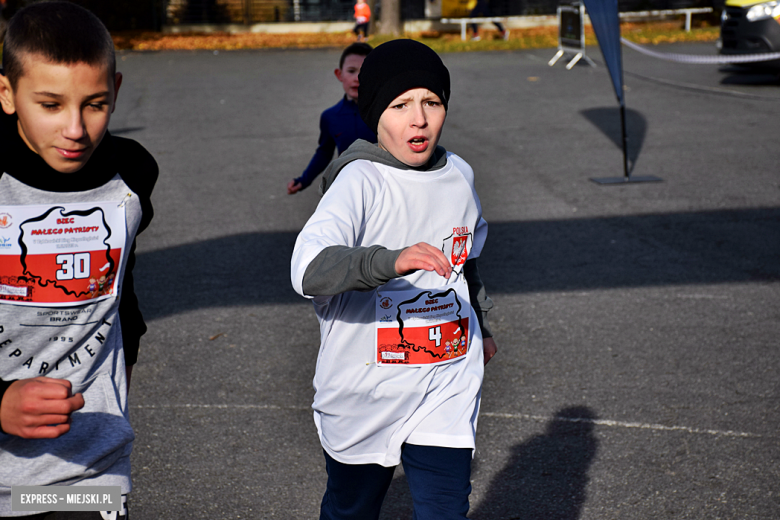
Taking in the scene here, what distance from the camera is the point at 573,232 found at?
23.6 ft

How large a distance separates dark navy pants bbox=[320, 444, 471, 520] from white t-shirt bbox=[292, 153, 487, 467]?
4 centimetres

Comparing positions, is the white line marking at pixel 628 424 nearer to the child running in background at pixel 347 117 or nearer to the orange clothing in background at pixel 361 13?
the child running in background at pixel 347 117

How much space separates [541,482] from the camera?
137 inches

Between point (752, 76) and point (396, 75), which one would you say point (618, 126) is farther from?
point (396, 75)

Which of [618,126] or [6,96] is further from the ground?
[6,96]

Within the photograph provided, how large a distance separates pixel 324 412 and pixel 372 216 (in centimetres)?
60

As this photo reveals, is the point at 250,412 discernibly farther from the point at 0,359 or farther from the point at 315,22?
the point at 315,22

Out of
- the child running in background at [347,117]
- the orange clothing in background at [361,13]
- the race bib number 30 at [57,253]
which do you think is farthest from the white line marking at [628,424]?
the orange clothing in background at [361,13]

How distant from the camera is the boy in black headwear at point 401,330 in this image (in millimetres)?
2277

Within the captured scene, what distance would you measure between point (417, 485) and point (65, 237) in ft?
3.73

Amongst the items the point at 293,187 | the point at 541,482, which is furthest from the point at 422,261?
the point at 293,187

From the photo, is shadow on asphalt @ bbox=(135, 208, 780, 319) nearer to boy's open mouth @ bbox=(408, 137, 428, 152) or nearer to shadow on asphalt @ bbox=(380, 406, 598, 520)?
shadow on asphalt @ bbox=(380, 406, 598, 520)

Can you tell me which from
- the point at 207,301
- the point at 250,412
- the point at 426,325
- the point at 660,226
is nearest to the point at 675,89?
the point at 660,226

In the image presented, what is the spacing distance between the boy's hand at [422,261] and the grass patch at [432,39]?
21226 mm
